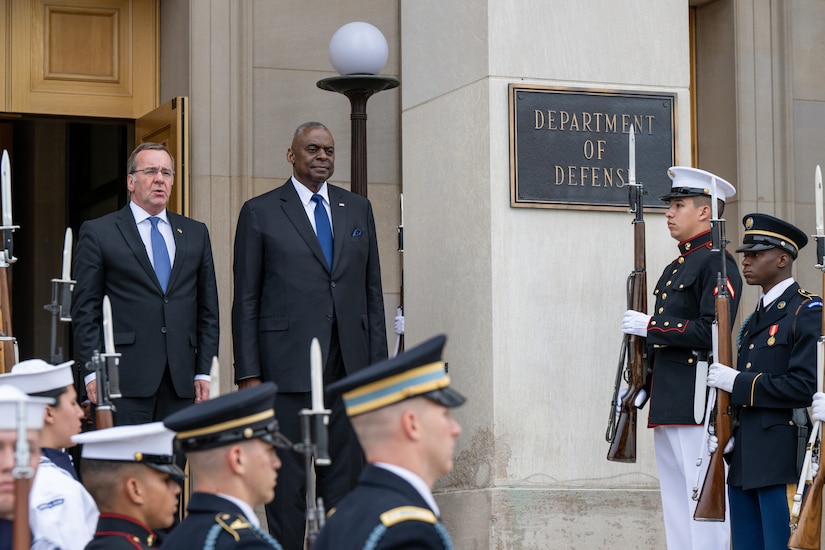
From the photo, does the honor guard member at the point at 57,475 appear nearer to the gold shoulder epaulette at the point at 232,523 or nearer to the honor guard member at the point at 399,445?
the gold shoulder epaulette at the point at 232,523

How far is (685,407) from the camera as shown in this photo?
8.02m

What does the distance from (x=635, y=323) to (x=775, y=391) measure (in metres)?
0.83

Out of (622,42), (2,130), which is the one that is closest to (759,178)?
(622,42)

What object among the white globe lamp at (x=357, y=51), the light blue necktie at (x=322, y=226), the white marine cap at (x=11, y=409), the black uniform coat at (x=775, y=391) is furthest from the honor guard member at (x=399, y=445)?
the white globe lamp at (x=357, y=51)

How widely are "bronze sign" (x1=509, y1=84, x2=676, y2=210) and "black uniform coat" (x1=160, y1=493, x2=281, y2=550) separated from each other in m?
4.17

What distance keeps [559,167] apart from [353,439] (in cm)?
176

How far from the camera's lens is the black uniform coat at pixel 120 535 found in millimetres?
4988

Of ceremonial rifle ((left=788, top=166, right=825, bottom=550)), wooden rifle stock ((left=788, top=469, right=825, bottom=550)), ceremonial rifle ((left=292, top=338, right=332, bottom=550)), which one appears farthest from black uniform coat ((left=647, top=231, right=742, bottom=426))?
ceremonial rifle ((left=292, top=338, right=332, bottom=550))

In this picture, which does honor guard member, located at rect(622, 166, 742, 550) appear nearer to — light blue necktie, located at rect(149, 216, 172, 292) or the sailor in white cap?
light blue necktie, located at rect(149, 216, 172, 292)

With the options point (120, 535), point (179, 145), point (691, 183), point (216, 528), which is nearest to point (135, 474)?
point (120, 535)

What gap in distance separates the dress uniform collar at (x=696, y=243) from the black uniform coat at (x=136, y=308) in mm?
2309

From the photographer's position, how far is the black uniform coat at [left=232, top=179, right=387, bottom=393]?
26.6 ft

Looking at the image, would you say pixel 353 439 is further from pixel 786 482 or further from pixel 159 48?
pixel 159 48

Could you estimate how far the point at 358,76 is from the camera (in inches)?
408
